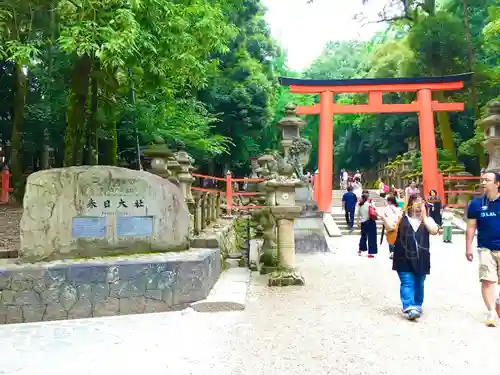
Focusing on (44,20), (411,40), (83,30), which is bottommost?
(83,30)

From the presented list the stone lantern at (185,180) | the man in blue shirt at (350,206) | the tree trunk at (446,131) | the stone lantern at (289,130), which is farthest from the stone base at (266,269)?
the tree trunk at (446,131)

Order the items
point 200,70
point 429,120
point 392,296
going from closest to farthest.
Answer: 1. point 392,296
2. point 200,70
3. point 429,120

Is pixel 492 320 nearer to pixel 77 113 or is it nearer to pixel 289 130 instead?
pixel 289 130

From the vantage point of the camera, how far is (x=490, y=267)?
5.20m

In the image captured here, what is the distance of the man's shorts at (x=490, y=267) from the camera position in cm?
518

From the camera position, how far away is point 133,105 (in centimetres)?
1295

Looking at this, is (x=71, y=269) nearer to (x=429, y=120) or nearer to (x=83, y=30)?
(x=83, y=30)

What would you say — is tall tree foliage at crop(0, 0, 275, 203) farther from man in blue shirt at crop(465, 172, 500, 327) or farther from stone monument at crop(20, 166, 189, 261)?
man in blue shirt at crop(465, 172, 500, 327)

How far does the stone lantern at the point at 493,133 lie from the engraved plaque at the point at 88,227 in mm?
11499

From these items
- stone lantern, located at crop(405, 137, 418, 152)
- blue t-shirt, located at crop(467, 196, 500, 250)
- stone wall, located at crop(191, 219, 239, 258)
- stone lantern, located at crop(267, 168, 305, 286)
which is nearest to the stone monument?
stone wall, located at crop(191, 219, 239, 258)

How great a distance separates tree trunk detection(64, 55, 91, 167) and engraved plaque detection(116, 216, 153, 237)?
14.9 feet

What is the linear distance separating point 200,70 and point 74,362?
675cm

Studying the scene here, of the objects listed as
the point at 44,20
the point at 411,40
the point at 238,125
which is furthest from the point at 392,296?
the point at 411,40

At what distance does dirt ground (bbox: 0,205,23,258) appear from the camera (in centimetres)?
656
